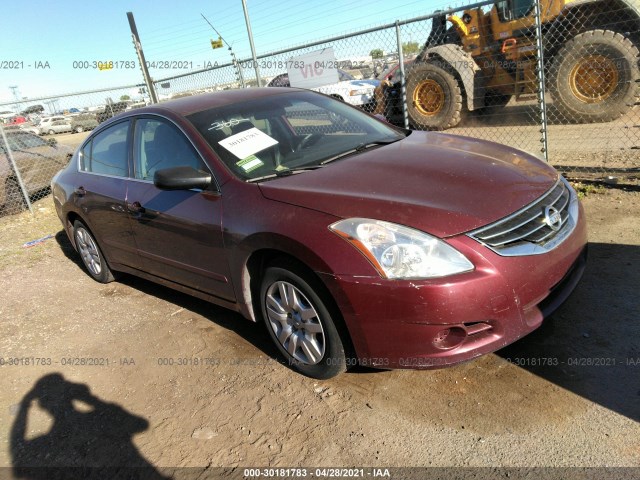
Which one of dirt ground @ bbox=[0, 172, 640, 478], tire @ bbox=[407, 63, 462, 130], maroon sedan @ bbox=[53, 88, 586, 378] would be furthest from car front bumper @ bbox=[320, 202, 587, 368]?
tire @ bbox=[407, 63, 462, 130]

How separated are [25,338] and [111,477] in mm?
2313

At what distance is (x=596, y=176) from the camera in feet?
18.6

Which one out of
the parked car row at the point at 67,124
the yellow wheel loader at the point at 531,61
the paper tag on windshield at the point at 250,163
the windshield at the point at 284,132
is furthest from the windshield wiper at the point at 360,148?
the parked car row at the point at 67,124

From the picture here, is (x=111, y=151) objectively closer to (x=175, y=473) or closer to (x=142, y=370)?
(x=142, y=370)

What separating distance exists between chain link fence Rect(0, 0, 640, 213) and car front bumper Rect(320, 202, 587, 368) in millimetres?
4328

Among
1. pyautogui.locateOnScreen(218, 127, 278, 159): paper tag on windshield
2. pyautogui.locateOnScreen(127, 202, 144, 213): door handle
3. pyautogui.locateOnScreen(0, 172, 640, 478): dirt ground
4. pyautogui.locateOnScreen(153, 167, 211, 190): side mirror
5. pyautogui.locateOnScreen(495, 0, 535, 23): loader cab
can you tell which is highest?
pyautogui.locateOnScreen(495, 0, 535, 23): loader cab

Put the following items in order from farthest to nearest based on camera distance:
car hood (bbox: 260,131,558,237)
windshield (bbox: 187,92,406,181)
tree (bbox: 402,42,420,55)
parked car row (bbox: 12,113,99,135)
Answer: parked car row (bbox: 12,113,99,135) → tree (bbox: 402,42,420,55) → windshield (bbox: 187,92,406,181) → car hood (bbox: 260,131,558,237)

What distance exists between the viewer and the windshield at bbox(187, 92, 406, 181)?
327cm

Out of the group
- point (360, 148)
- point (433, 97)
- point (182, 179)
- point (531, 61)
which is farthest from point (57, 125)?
point (360, 148)

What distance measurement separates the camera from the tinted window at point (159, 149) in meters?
3.45

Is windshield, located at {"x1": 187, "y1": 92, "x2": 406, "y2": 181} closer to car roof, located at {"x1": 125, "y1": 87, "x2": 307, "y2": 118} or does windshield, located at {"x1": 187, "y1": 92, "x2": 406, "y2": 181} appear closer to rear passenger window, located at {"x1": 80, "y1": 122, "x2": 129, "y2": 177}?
car roof, located at {"x1": 125, "y1": 87, "x2": 307, "y2": 118}

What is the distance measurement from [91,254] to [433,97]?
6456 millimetres

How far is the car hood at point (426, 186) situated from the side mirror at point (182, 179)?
0.44 metres

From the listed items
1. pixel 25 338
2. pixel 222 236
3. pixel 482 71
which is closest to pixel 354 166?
pixel 222 236
